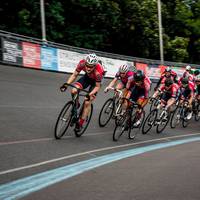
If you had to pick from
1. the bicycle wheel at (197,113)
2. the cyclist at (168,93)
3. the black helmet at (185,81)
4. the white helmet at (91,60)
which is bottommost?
the bicycle wheel at (197,113)

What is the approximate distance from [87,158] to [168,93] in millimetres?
7066

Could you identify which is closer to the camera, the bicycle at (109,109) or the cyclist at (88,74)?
the cyclist at (88,74)

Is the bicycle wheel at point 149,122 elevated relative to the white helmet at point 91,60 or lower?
lower

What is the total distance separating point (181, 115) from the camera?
1650 cm

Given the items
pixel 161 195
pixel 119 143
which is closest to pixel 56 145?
pixel 119 143

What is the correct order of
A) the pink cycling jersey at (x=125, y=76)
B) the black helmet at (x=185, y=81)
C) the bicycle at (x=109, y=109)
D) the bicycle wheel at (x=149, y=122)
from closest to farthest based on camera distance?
the bicycle at (x=109, y=109) → the pink cycling jersey at (x=125, y=76) → the bicycle wheel at (x=149, y=122) → the black helmet at (x=185, y=81)

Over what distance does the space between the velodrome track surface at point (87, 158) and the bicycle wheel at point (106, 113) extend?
0.75 feet

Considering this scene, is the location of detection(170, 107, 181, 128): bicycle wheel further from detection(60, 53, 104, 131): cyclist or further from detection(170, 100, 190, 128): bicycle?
detection(60, 53, 104, 131): cyclist

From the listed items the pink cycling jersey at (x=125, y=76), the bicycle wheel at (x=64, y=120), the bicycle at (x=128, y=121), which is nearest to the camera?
the bicycle wheel at (x=64, y=120)

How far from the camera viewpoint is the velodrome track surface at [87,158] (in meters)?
6.03

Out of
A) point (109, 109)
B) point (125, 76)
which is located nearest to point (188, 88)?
point (125, 76)

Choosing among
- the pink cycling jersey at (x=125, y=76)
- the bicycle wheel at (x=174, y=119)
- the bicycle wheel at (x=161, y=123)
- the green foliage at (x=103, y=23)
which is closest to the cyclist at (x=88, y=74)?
the pink cycling jersey at (x=125, y=76)

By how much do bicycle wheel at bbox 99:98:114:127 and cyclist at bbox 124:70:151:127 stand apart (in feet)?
1.62

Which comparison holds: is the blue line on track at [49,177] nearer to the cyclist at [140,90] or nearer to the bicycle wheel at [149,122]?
the cyclist at [140,90]
